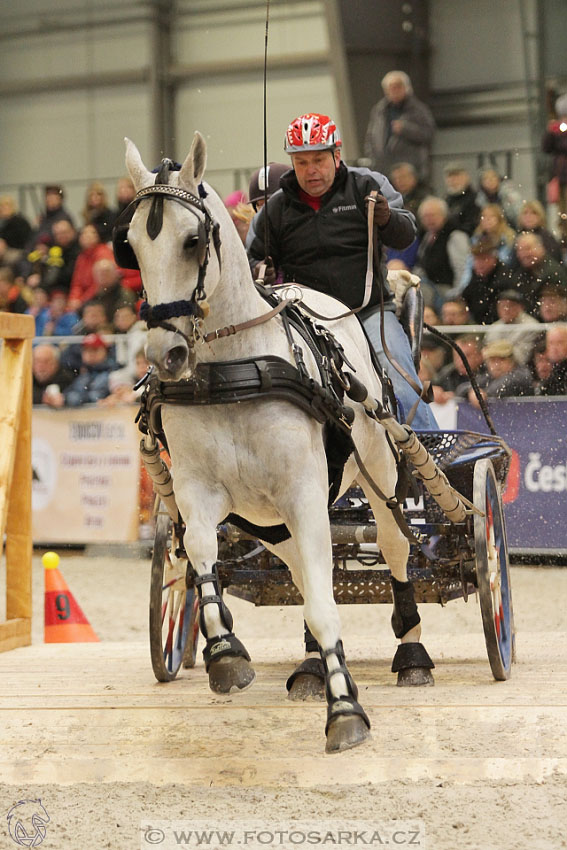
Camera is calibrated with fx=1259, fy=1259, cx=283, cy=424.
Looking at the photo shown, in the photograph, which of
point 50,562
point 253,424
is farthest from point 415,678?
point 50,562

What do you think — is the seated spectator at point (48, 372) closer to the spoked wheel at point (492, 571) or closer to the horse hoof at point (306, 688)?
the spoked wheel at point (492, 571)

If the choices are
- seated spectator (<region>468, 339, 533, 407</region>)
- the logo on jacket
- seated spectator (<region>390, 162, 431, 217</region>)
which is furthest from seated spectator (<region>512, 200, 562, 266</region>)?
the logo on jacket

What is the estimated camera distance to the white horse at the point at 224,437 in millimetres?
3510

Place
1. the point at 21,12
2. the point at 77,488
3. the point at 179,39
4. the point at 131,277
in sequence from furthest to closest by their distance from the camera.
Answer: the point at 21,12, the point at 179,39, the point at 131,277, the point at 77,488

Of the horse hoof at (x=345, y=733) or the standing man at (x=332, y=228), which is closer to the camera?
the horse hoof at (x=345, y=733)

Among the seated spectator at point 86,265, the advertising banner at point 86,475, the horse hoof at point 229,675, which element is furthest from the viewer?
the seated spectator at point 86,265

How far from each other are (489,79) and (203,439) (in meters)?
11.3

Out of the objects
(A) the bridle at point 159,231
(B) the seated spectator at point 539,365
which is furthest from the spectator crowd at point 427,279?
(A) the bridle at point 159,231

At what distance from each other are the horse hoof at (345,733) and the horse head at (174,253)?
1096mm

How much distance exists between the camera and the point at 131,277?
11.8m

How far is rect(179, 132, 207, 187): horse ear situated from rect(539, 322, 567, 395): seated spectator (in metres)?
5.98

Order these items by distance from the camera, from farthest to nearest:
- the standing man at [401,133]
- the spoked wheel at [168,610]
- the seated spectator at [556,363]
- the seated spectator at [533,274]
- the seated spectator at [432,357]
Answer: the standing man at [401,133] → the seated spectator at [533,274] → the seated spectator at [432,357] → the seated spectator at [556,363] → the spoked wheel at [168,610]

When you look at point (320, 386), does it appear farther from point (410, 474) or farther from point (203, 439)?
point (410, 474)

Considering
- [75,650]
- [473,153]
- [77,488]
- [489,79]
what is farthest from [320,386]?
[489,79]
